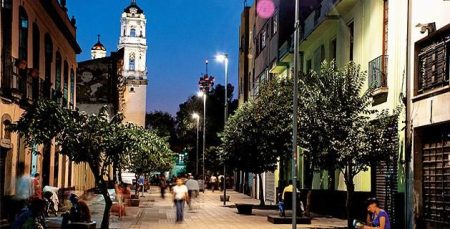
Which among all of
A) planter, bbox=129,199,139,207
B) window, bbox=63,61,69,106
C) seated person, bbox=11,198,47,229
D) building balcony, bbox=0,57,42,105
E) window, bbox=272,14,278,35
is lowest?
planter, bbox=129,199,139,207

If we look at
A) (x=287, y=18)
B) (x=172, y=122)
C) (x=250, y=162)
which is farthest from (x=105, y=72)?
(x=172, y=122)

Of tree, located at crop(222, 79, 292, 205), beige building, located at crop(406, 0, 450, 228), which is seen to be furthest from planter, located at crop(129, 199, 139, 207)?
beige building, located at crop(406, 0, 450, 228)

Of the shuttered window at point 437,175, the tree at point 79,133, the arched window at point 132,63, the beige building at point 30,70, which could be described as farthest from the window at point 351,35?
the arched window at point 132,63

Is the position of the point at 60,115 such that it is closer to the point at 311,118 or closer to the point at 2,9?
the point at 2,9

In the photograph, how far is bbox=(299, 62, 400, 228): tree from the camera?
19234 mm

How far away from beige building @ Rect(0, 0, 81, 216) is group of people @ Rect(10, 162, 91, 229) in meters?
0.44

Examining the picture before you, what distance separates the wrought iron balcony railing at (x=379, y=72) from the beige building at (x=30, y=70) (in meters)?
9.42

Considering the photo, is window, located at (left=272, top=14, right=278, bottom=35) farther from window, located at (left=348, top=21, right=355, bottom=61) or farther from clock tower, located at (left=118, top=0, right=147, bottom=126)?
clock tower, located at (left=118, top=0, right=147, bottom=126)

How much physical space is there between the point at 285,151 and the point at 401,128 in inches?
408

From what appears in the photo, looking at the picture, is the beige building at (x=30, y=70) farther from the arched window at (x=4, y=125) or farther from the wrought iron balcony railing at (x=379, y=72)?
the wrought iron balcony railing at (x=379, y=72)

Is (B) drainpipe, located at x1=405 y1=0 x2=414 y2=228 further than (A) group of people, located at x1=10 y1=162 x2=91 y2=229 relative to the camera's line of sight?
Yes

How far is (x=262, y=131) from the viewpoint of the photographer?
30656 mm

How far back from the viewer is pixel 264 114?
99.3 ft

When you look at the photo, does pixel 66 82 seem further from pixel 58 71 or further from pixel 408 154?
pixel 408 154
